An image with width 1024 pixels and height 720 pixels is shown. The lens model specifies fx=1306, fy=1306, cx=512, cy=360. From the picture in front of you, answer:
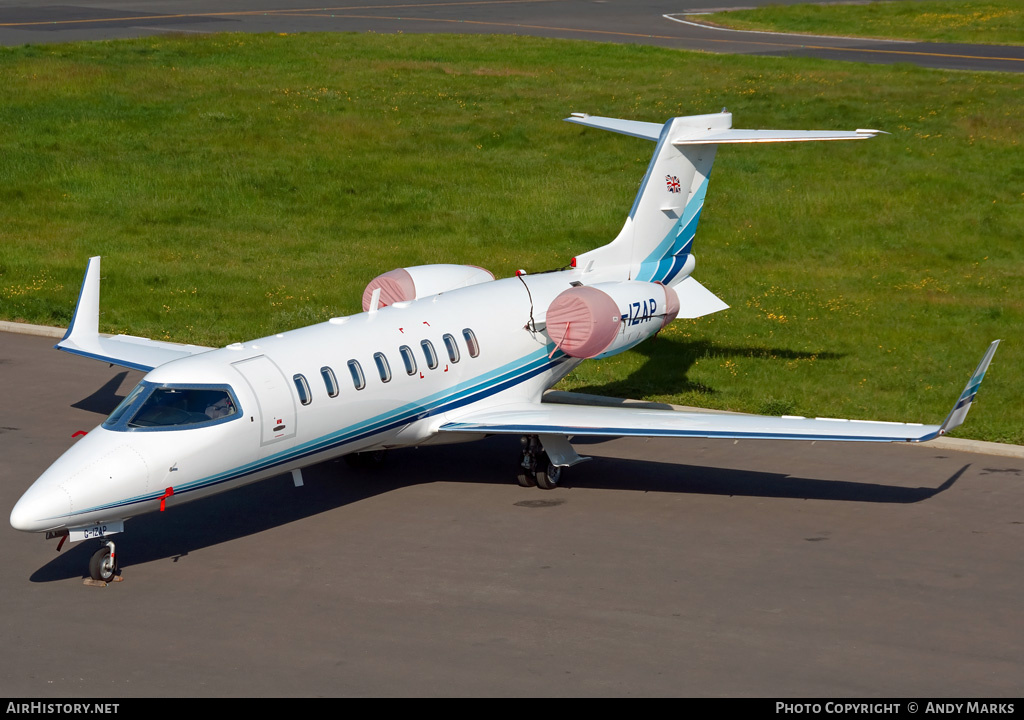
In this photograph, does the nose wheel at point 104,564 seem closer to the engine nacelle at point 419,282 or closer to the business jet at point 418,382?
the business jet at point 418,382

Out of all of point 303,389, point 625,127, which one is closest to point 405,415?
point 303,389

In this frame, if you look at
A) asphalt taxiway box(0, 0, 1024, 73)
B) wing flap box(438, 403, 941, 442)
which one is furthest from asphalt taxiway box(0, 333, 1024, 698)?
asphalt taxiway box(0, 0, 1024, 73)

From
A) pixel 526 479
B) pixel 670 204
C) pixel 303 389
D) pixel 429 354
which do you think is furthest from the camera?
pixel 670 204

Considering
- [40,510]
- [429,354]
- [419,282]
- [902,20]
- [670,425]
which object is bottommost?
[670,425]

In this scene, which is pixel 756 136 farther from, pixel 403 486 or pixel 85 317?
pixel 85 317

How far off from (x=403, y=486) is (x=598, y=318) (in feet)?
12.7

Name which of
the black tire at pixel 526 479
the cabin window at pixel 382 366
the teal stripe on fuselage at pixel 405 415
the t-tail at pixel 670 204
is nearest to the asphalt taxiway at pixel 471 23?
the t-tail at pixel 670 204

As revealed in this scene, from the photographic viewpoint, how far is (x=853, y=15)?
2766 inches

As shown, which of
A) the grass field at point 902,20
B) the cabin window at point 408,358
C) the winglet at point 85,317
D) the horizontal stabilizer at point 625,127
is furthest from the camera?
the grass field at point 902,20

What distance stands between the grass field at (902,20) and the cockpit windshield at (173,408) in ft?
180

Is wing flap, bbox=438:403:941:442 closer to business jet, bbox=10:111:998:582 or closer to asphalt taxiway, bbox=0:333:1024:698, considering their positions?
business jet, bbox=10:111:998:582

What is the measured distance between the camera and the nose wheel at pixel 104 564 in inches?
610

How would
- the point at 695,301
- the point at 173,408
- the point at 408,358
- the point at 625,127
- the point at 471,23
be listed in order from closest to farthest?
the point at 173,408
the point at 408,358
the point at 695,301
the point at 625,127
the point at 471,23

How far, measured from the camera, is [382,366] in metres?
18.1
